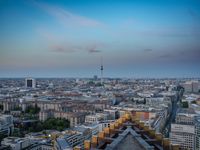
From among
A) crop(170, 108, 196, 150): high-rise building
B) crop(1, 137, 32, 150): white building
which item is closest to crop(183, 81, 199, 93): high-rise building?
crop(170, 108, 196, 150): high-rise building

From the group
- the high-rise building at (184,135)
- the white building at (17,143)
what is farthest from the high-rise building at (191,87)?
the white building at (17,143)

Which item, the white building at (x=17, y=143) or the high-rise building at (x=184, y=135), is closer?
the white building at (x=17, y=143)

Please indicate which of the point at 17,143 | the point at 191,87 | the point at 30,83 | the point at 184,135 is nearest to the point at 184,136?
the point at 184,135

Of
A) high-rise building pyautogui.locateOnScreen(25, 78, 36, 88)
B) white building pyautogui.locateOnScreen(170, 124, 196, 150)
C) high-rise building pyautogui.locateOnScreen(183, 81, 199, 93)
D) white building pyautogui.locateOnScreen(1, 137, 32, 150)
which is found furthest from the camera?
high-rise building pyautogui.locateOnScreen(25, 78, 36, 88)

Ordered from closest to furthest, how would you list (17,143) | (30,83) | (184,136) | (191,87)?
1. (17,143)
2. (184,136)
3. (191,87)
4. (30,83)

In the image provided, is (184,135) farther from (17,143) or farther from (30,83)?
(30,83)

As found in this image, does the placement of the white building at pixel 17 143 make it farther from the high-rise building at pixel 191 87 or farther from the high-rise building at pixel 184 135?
the high-rise building at pixel 191 87

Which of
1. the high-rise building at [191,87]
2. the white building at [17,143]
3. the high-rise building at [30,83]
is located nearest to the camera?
the white building at [17,143]

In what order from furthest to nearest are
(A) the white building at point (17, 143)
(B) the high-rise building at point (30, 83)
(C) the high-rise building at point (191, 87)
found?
(B) the high-rise building at point (30, 83) < (C) the high-rise building at point (191, 87) < (A) the white building at point (17, 143)

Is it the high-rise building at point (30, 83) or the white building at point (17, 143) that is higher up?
the high-rise building at point (30, 83)

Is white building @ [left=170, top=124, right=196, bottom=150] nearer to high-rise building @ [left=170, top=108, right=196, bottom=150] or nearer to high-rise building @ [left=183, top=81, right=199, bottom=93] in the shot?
high-rise building @ [left=170, top=108, right=196, bottom=150]

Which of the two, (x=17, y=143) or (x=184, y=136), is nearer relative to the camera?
(x=17, y=143)

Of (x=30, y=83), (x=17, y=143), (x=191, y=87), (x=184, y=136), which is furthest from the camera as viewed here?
(x=30, y=83)
